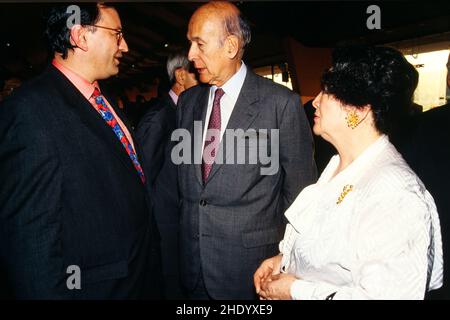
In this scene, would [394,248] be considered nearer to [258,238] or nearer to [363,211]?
[363,211]

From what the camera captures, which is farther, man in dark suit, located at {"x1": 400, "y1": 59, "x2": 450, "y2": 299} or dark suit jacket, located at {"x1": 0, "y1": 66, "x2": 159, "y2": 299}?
man in dark suit, located at {"x1": 400, "y1": 59, "x2": 450, "y2": 299}

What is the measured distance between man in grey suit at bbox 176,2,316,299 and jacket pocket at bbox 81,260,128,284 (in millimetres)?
563

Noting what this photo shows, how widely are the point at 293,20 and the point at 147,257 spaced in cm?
431

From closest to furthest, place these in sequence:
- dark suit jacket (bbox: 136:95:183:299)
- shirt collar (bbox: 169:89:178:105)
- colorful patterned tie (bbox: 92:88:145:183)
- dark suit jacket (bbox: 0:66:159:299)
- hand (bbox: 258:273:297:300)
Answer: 1. dark suit jacket (bbox: 0:66:159:299)
2. hand (bbox: 258:273:297:300)
3. colorful patterned tie (bbox: 92:88:145:183)
4. dark suit jacket (bbox: 136:95:183:299)
5. shirt collar (bbox: 169:89:178:105)

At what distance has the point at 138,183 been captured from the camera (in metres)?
1.58

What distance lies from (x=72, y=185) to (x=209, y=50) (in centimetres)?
115

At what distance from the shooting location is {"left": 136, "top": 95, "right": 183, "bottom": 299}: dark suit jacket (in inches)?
93.4

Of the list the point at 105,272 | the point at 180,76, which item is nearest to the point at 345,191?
the point at 105,272

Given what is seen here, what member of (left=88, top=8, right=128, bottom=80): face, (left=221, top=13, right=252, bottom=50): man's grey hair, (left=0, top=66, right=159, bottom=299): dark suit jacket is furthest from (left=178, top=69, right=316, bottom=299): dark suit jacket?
(left=88, top=8, right=128, bottom=80): face

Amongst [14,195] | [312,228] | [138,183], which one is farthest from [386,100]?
[14,195]

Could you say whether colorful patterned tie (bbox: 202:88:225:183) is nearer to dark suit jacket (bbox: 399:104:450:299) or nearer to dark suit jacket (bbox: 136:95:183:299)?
dark suit jacket (bbox: 136:95:183:299)

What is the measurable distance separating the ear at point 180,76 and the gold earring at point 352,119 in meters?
1.91

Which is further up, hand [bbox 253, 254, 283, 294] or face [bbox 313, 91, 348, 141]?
face [bbox 313, 91, 348, 141]

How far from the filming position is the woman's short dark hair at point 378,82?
1264mm
